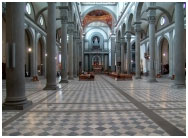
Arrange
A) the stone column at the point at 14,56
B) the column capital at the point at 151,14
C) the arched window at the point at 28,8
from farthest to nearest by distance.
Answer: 1. the arched window at the point at 28,8
2. the column capital at the point at 151,14
3. the stone column at the point at 14,56

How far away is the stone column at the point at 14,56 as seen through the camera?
22.3 ft

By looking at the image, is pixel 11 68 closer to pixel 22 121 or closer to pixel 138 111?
pixel 22 121

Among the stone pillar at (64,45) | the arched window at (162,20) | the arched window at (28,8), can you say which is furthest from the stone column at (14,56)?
the arched window at (162,20)

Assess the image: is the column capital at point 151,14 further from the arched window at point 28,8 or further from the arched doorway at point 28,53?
the arched doorway at point 28,53

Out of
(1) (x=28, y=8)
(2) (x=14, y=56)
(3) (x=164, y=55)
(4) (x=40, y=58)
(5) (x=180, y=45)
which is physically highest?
(1) (x=28, y=8)

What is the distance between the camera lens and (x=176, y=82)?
42.8 feet

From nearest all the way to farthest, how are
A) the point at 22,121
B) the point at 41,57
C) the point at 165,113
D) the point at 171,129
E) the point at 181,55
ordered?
the point at 171,129, the point at 22,121, the point at 165,113, the point at 181,55, the point at 41,57

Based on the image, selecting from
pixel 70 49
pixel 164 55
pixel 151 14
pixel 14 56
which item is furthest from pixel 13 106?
pixel 164 55

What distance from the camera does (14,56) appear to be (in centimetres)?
676

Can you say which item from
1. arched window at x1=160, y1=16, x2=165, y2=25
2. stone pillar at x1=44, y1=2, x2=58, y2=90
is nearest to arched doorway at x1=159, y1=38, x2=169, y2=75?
arched window at x1=160, y1=16, x2=165, y2=25

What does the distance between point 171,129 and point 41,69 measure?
3152 cm

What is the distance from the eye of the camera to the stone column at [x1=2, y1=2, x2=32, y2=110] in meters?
6.80

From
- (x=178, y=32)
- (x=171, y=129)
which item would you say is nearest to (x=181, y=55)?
(x=178, y=32)

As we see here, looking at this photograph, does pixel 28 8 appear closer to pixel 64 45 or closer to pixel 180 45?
pixel 64 45
